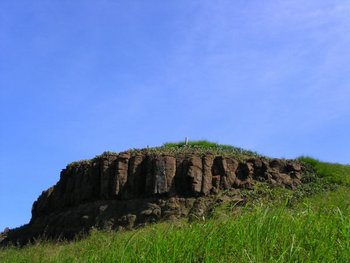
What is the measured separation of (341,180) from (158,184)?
6815 millimetres

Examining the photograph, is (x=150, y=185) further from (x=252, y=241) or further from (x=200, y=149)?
(x=252, y=241)

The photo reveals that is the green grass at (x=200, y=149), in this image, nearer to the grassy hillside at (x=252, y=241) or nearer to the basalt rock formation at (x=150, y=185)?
the basalt rock formation at (x=150, y=185)

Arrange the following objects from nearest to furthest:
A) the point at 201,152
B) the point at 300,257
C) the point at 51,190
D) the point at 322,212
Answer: the point at 300,257
the point at 322,212
the point at 201,152
the point at 51,190

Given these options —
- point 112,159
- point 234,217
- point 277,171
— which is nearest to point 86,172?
point 112,159

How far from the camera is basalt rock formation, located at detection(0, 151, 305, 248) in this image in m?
20.1

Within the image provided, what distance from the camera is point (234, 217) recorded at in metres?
8.53

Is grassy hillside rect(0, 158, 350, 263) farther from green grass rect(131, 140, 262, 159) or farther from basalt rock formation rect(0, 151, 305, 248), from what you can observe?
green grass rect(131, 140, 262, 159)

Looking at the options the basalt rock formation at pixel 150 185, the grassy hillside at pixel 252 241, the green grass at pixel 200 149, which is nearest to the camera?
the grassy hillside at pixel 252 241

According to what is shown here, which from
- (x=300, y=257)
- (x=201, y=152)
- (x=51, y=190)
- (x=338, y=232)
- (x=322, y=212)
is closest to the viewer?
(x=300, y=257)

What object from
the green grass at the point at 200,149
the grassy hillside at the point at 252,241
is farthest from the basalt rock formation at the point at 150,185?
the grassy hillside at the point at 252,241

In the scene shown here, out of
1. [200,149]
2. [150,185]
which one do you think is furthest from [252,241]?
[200,149]

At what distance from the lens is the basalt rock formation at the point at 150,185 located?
20109 mm

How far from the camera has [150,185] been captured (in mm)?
21125

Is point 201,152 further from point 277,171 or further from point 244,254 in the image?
point 244,254
